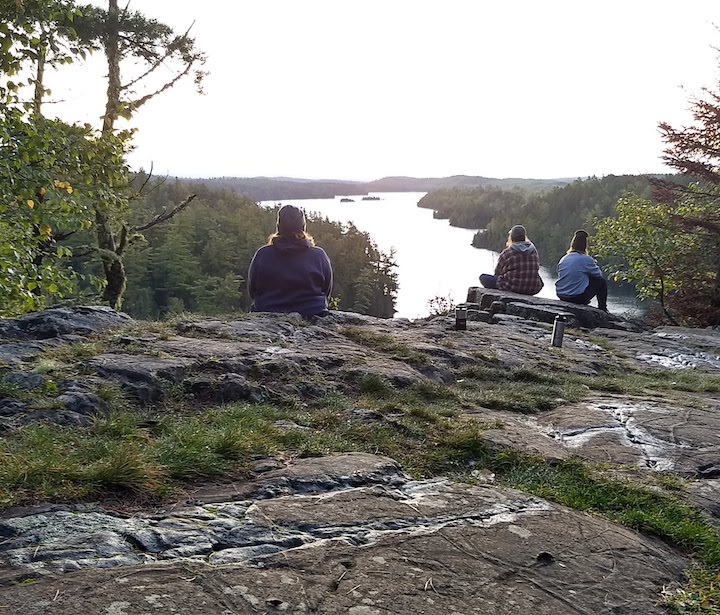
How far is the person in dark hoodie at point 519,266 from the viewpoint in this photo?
475 inches

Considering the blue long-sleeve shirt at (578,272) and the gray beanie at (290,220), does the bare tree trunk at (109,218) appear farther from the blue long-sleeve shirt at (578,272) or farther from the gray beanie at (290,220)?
the blue long-sleeve shirt at (578,272)

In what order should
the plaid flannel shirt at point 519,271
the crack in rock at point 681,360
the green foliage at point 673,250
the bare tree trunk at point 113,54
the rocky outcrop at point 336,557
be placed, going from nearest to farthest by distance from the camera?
the rocky outcrop at point 336,557 → the crack in rock at point 681,360 → the plaid flannel shirt at point 519,271 → the bare tree trunk at point 113,54 → the green foliage at point 673,250

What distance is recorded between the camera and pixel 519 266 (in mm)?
12281

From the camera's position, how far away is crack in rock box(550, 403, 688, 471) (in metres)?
3.94

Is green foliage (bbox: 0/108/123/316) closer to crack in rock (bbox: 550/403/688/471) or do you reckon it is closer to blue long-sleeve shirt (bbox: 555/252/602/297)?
crack in rock (bbox: 550/403/688/471)

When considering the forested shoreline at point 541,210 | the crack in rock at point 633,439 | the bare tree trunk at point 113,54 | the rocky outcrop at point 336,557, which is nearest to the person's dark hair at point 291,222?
the crack in rock at point 633,439

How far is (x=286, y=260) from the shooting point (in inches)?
301

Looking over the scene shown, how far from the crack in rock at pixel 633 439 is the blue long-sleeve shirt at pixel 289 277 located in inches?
159

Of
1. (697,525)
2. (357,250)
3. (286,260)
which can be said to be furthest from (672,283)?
(357,250)

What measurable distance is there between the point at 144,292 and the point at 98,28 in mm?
41353

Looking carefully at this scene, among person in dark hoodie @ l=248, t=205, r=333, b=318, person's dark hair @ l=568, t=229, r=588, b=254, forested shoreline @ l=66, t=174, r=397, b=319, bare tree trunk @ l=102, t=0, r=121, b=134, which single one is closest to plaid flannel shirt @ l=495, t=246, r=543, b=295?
person's dark hair @ l=568, t=229, r=588, b=254

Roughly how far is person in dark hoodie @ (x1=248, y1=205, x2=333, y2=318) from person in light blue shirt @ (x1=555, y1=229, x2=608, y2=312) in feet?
21.5

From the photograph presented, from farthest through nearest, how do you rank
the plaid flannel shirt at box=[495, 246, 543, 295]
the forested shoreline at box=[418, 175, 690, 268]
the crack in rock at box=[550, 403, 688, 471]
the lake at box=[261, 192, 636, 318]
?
the forested shoreline at box=[418, 175, 690, 268], the lake at box=[261, 192, 636, 318], the plaid flannel shirt at box=[495, 246, 543, 295], the crack in rock at box=[550, 403, 688, 471]

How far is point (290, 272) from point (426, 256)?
54751mm
